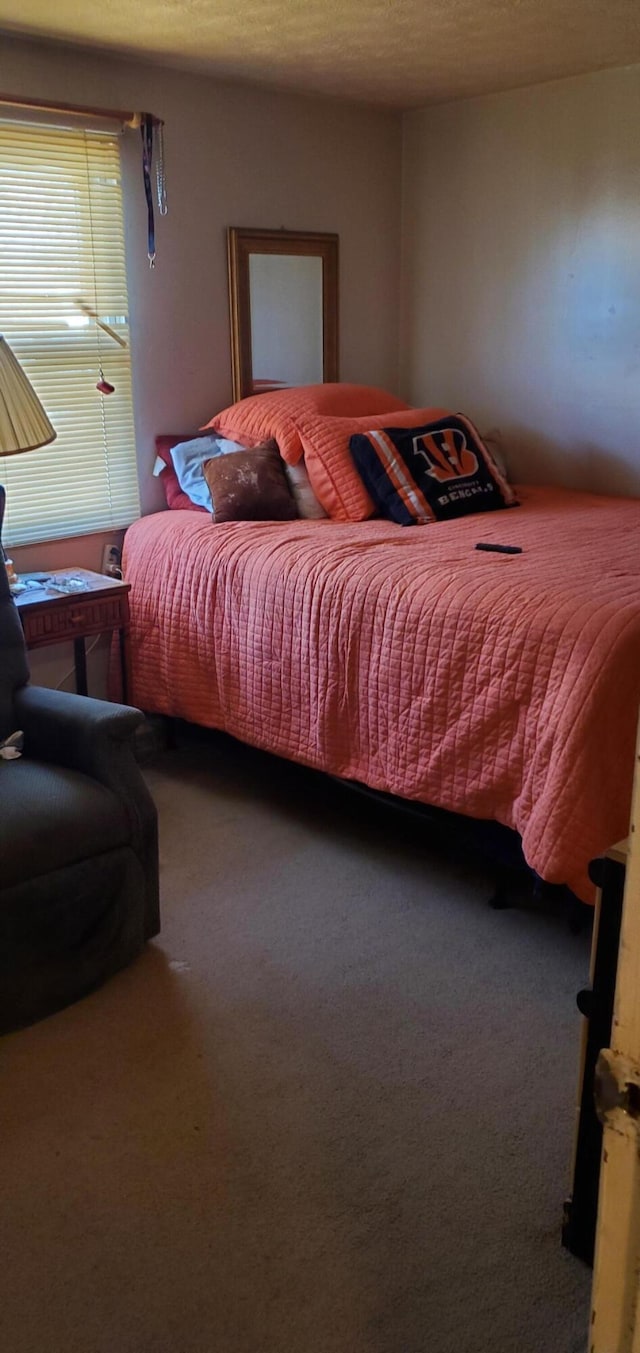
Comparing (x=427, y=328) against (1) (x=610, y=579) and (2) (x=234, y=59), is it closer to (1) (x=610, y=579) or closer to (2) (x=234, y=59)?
(2) (x=234, y=59)

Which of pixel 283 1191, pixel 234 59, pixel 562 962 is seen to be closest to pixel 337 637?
pixel 562 962

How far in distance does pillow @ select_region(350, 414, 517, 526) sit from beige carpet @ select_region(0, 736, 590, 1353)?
3.94 ft

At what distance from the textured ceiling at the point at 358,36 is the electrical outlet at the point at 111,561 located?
5.14 feet

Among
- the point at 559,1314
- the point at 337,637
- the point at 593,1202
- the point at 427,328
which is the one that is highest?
the point at 427,328

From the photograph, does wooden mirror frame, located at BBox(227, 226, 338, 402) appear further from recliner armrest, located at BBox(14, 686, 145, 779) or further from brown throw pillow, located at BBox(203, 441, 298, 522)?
recliner armrest, located at BBox(14, 686, 145, 779)

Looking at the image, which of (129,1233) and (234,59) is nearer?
(129,1233)

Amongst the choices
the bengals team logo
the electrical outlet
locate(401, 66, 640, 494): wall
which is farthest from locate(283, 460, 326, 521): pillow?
locate(401, 66, 640, 494): wall

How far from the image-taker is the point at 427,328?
4555 millimetres

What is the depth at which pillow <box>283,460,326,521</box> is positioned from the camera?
11.5 feet

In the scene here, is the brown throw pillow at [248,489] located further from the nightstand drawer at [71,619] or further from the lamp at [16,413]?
the lamp at [16,413]

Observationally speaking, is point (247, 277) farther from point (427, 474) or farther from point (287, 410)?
point (427, 474)

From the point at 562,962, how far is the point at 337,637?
101 cm

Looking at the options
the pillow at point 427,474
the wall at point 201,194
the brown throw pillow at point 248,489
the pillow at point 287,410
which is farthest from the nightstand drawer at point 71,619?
the pillow at point 427,474

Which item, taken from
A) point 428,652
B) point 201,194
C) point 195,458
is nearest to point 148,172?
point 201,194
